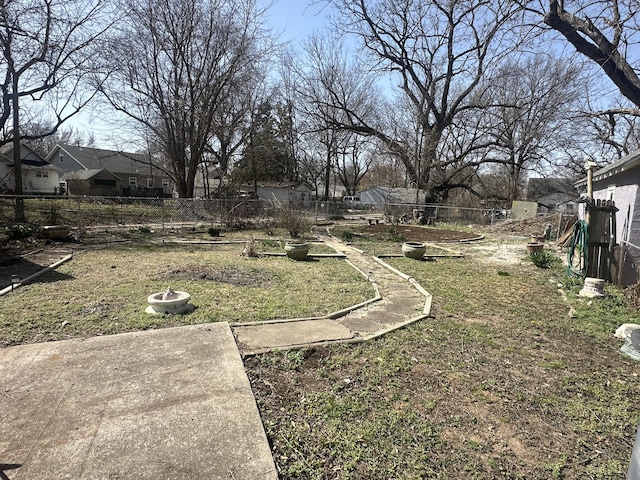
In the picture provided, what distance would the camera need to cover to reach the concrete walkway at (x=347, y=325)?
404cm

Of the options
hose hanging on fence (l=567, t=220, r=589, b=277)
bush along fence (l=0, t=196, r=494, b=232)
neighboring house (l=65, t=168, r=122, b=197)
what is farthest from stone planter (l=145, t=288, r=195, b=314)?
neighboring house (l=65, t=168, r=122, b=197)

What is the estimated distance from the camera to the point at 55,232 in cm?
1093

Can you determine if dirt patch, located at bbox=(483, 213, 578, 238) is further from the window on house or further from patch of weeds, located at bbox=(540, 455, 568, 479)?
the window on house

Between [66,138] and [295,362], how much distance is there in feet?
207

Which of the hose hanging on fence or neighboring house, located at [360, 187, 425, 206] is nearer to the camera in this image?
the hose hanging on fence

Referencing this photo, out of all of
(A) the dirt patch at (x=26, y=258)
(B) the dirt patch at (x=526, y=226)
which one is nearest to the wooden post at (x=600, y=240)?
(A) the dirt patch at (x=26, y=258)

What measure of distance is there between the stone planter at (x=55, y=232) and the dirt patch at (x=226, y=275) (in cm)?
611

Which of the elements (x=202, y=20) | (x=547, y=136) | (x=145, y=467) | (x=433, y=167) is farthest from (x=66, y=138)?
(x=145, y=467)

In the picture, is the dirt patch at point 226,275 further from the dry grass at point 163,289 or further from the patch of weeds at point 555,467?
the patch of weeds at point 555,467

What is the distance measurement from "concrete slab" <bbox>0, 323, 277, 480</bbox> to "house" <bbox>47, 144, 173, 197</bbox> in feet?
115

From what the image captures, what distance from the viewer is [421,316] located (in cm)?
509

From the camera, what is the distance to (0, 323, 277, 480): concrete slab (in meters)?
2.13

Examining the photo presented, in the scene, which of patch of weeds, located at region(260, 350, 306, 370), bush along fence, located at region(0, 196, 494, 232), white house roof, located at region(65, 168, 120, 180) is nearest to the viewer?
patch of weeds, located at region(260, 350, 306, 370)

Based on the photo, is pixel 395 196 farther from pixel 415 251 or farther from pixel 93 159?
pixel 93 159
